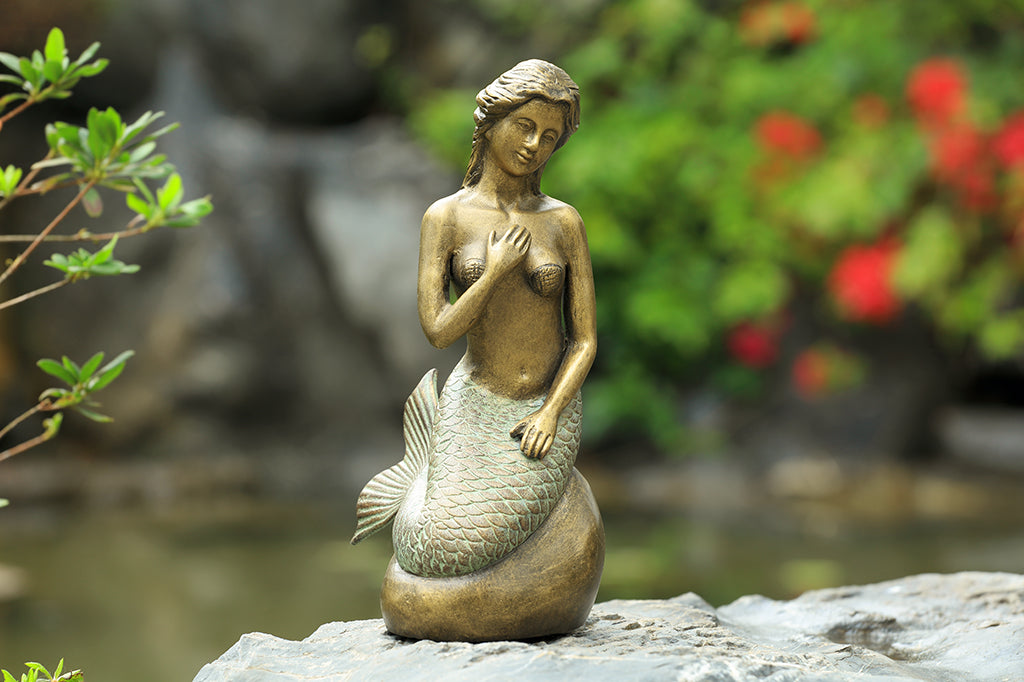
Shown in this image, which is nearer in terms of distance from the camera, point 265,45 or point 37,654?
point 37,654

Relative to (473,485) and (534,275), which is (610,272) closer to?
(534,275)

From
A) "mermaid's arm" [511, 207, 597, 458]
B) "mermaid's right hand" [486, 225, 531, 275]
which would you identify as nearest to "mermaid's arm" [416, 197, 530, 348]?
"mermaid's right hand" [486, 225, 531, 275]

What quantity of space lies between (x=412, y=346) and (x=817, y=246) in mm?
2783

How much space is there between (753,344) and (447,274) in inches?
199

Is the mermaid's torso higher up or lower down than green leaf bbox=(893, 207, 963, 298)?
lower down

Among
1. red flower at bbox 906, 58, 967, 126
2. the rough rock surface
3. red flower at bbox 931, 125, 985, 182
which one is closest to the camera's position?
the rough rock surface

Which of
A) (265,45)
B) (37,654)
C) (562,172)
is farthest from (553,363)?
(265,45)

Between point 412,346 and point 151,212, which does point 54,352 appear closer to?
point 412,346

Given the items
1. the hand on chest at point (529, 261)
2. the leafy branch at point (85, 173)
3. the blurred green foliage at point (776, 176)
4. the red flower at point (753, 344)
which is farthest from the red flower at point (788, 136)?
the leafy branch at point (85, 173)

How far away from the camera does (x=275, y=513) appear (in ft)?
22.9

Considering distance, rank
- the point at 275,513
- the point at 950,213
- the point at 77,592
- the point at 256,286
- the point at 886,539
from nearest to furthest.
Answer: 1. the point at 77,592
2. the point at 886,539
3. the point at 950,213
4. the point at 275,513
5. the point at 256,286

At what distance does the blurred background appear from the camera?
21.1 feet

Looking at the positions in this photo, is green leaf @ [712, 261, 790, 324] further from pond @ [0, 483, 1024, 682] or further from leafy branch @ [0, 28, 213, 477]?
leafy branch @ [0, 28, 213, 477]

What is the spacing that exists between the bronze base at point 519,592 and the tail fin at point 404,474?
22 centimetres
